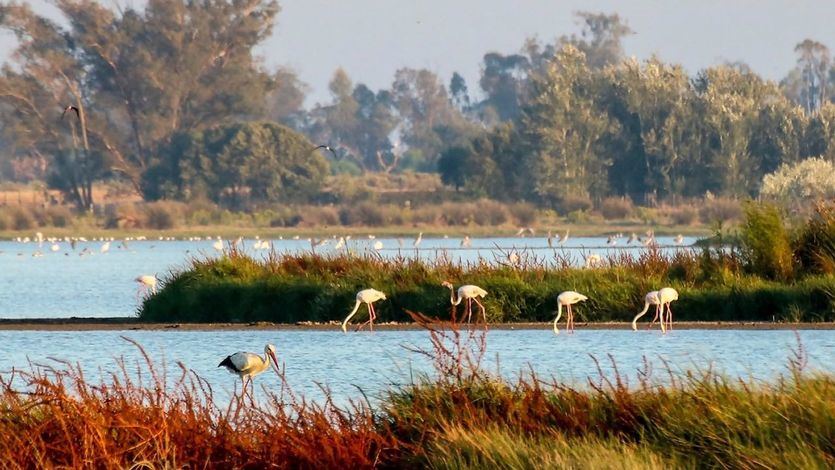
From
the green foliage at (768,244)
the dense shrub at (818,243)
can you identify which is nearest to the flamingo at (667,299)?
the green foliage at (768,244)

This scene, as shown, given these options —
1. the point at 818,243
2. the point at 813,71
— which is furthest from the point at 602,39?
the point at 818,243

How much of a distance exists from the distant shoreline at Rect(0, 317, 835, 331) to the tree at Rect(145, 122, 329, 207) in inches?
2397

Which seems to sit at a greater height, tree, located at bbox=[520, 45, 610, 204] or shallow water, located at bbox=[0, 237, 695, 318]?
tree, located at bbox=[520, 45, 610, 204]

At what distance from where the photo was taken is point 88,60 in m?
91.6

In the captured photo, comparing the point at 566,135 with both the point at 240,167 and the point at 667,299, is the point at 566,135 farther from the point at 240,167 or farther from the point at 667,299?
the point at 667,299

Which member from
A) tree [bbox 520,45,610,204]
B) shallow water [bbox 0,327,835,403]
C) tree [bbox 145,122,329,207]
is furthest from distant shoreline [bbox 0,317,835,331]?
tree [bbox 145,122,329,207]

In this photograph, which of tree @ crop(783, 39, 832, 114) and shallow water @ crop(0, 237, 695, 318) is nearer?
shallow water @ crop(0, 237, 695, 318)

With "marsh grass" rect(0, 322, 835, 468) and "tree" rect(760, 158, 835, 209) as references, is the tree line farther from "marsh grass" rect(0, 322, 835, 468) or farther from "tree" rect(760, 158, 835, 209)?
"marsh grass" rect(0, 322, 835, 468)

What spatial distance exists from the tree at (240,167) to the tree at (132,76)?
2.12 meters

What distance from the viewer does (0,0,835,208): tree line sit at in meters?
82.8

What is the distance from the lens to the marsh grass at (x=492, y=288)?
76.7 feet

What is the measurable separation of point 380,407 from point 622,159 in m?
76.3

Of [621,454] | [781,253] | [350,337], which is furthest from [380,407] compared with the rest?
[781,253]

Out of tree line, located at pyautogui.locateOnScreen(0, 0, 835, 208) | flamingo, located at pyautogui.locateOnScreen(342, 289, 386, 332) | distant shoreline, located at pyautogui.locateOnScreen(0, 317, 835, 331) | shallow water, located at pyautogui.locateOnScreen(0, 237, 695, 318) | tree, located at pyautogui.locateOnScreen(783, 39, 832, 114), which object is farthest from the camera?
tree, located at pyautogui.locateOnScreen(783, 39, 832, 114)
